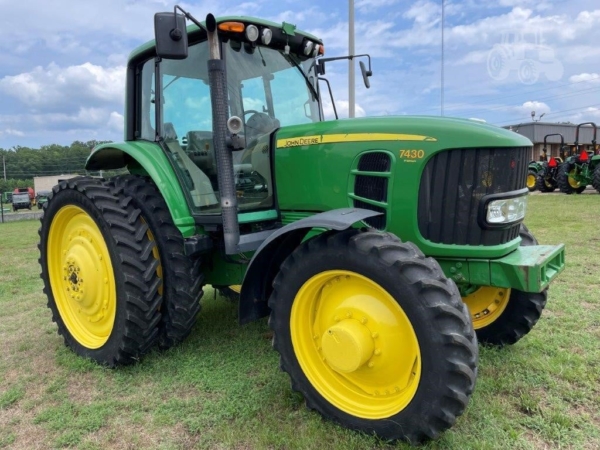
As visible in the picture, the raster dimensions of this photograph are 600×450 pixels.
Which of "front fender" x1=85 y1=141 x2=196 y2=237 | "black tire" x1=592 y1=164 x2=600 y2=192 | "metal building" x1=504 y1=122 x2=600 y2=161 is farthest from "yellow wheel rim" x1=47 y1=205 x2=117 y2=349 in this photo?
"metal building" x1=504 y1=122 x2=600 y2=161

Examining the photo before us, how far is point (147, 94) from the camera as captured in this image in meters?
3.55

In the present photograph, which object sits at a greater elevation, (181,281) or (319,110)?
(319,110)

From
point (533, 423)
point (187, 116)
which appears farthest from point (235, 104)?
point (533, 423)

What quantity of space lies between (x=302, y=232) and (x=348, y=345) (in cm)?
75

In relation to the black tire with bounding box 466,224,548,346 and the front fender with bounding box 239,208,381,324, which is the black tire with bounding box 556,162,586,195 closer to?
the black tire with bounding box 466,224,548,346

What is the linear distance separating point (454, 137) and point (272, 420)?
6.06 ft

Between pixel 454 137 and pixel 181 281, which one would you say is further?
pixel 181 281

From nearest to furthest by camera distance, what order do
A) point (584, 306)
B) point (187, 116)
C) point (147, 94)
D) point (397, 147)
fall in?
point (397, 147) → point (187, 116) → point (147, 94) → point (584, 306)

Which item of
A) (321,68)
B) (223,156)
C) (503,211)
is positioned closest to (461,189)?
(503,211)

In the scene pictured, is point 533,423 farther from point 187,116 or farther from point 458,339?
point 187,116

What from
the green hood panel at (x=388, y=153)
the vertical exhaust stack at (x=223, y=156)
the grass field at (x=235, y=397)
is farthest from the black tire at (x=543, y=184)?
the vertical exhaust stack at (x=223, y=156)

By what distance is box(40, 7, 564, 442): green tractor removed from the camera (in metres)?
2.24

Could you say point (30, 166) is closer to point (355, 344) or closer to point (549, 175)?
point (549, 175)

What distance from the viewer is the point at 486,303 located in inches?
129
